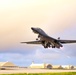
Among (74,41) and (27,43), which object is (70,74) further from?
(27,43)

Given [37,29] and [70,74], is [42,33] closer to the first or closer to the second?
[37,29]

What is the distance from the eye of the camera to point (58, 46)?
86312mm

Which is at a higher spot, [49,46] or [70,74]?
[49,46]

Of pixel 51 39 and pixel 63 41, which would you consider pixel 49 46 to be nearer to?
pixel 51 39

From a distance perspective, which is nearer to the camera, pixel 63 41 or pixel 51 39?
pixel 51 39

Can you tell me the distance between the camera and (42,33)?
3278 inches

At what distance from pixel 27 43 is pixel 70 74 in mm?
21752

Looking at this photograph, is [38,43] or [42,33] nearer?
[42,33]

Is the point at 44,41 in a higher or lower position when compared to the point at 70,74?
higher

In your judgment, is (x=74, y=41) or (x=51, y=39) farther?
(x=74, y=41)

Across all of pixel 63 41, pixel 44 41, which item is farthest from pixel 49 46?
pixel 63 41

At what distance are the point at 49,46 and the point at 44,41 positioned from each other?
2658 millimetres

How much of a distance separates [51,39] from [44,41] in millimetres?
3008

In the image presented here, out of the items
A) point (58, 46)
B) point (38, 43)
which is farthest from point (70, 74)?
point (38, 43)
